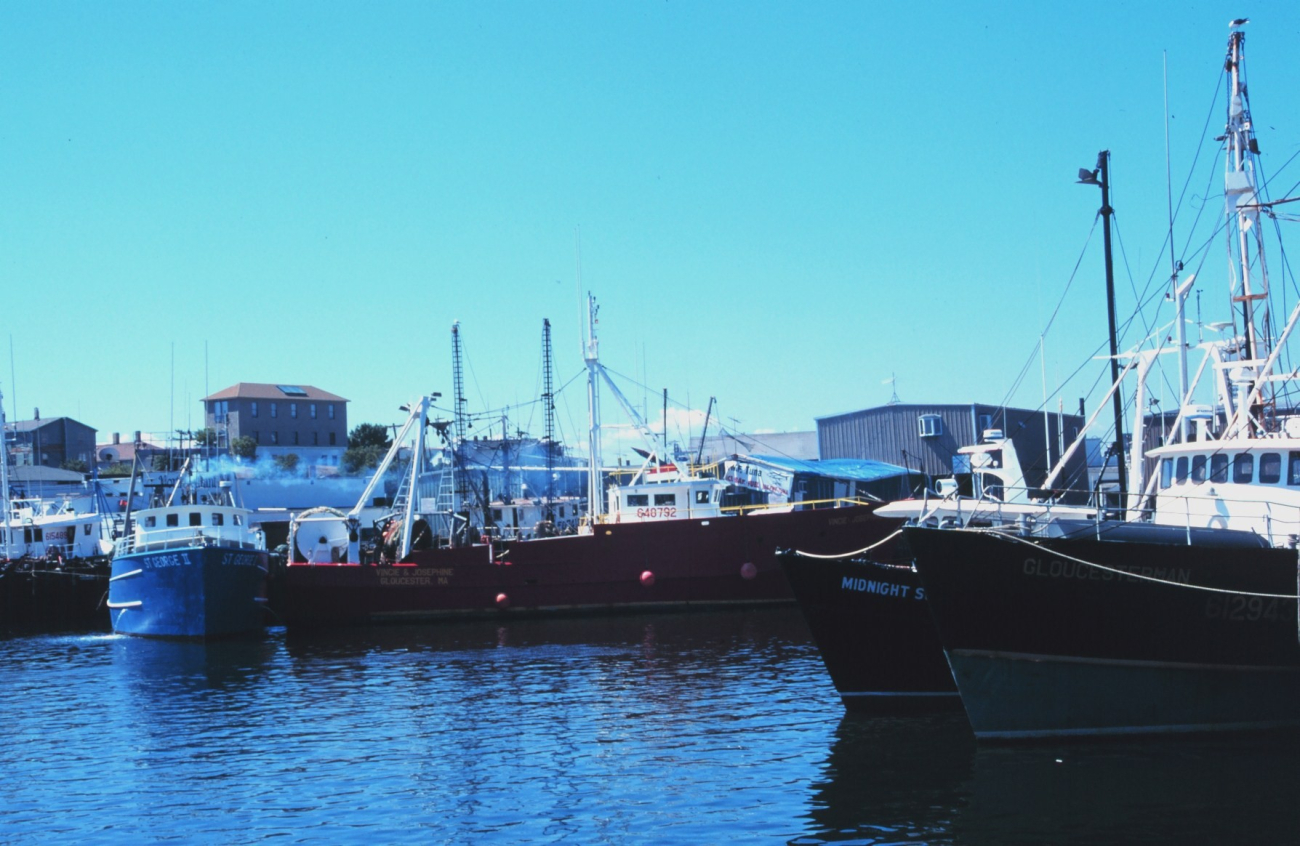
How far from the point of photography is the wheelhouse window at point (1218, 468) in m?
18.9

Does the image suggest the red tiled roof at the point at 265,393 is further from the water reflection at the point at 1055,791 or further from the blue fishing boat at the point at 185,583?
the water reflection at the point at 1055,791


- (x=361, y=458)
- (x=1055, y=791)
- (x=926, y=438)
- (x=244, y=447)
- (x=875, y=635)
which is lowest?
(x=1055, y=791)

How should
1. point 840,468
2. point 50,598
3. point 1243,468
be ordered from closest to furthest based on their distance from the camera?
point 1243,468 < point 50,598 < point 840,468

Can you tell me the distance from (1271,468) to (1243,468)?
0.41 m

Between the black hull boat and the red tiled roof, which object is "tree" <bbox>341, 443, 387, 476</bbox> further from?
the black hull boat

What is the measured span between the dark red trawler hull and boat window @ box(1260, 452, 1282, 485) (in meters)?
19.2

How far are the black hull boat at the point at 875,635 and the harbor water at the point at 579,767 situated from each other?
0.77 metres

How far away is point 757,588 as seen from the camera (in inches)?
1481

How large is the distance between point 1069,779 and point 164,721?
15.1 meters

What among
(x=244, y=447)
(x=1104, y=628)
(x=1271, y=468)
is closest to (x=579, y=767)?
(x=1104, y=628)

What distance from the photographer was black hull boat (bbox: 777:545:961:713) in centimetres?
1956

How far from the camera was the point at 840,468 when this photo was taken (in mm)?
52812

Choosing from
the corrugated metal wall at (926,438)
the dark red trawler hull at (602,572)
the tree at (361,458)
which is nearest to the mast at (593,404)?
the dark red trawler hull at (602,572)

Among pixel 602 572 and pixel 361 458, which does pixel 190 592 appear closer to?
pixel 602 572
